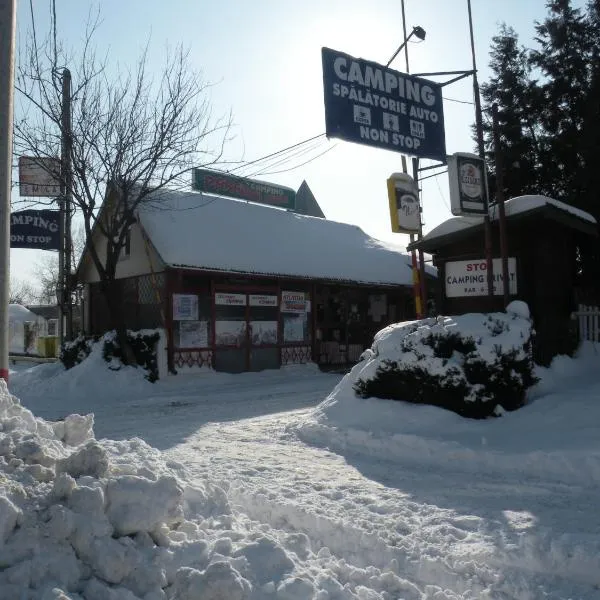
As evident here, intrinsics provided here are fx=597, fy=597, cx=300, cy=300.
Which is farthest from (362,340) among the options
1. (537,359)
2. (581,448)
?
(581,448)

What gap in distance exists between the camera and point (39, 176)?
1598 centimetres

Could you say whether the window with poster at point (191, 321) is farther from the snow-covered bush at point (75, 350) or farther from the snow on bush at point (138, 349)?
the snow-covered bush at point (75, 350)

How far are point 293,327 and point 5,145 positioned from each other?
1478 centimetres

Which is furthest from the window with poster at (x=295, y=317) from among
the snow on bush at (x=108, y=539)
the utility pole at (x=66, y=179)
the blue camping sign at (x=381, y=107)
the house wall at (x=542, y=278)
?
the snow on bush at (x=108, y=539)

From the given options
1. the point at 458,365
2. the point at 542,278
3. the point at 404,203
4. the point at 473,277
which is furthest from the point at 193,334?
the point at 458,365

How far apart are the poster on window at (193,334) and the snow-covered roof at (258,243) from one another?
1.70 m

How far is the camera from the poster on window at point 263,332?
61.6 feet

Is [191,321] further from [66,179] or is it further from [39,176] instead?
[39,176]

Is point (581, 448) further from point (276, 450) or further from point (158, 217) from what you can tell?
point (158, 217)

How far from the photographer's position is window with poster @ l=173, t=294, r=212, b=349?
16.9 metres

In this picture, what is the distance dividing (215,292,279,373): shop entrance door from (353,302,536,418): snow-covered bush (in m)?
9.57

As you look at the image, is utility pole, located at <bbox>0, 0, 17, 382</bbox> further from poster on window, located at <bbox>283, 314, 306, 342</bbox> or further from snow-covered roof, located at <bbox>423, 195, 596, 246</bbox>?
poster on window, located at <bbox>283, 314, 306, 342</bbox>

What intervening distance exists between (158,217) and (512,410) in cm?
1309

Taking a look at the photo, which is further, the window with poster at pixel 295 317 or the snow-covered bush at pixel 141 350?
the window with poster at pixel 295 317
